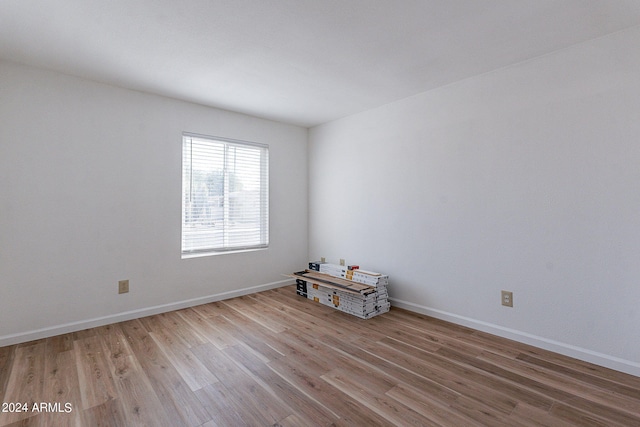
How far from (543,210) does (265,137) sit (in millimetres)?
3217

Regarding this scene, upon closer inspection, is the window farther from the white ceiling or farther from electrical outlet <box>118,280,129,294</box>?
the white ceiling

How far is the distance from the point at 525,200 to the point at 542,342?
1.13 metres

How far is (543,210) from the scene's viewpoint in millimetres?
2387

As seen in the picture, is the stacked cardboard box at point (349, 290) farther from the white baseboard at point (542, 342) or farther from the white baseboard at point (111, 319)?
the white baseboard at point (111, 319)

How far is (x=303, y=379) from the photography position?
6.48 feet

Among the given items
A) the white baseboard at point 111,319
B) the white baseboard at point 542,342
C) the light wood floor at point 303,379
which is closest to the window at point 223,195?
the white baseboard at point 111,319

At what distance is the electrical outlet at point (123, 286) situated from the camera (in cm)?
297

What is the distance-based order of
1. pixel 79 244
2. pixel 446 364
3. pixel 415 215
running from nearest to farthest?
1. pixel 446 364
2. pixel 79 244
3. pixel 415 215

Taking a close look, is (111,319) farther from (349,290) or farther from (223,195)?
(349,290)

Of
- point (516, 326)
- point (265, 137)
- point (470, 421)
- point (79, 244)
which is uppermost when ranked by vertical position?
point (265, 137)

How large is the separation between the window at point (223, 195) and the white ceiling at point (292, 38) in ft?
2.75

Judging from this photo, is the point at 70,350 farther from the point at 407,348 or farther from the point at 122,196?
the point at 407,348

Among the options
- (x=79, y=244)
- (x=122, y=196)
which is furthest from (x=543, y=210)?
(x=79, y=244)

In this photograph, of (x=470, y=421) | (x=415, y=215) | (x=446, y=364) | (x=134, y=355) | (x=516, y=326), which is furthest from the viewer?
(x=415, y=215)
